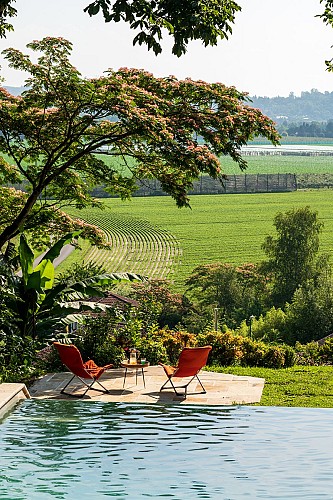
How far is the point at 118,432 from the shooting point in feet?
28.7

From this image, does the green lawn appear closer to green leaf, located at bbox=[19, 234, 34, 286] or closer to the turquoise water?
the turquoise water

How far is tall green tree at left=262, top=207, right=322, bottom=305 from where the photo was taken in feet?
196

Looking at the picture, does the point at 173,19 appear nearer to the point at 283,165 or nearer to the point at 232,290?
the point at 232,290

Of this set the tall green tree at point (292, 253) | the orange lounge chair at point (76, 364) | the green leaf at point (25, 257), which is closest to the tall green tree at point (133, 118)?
the green leaf at point (25, 257)

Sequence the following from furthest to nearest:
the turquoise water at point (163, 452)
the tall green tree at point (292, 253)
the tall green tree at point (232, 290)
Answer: the tall green tree at point (292, 253)
the tall green tree at point (232, 290)
the turquoise water at point (163, 452)

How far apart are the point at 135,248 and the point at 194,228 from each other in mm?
10601

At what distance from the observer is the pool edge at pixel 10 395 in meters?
9.17

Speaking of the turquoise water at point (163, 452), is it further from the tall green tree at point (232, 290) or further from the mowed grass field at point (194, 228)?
the mowed grass field at point (194, 228)

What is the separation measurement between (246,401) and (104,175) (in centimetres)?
589

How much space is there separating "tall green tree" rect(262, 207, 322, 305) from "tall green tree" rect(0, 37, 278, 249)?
1836 inches

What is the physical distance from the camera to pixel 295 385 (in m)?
12.0

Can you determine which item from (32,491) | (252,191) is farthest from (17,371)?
(252,191)

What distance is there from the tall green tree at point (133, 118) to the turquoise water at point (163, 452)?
163 inches

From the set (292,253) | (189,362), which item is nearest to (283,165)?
(292,253)
